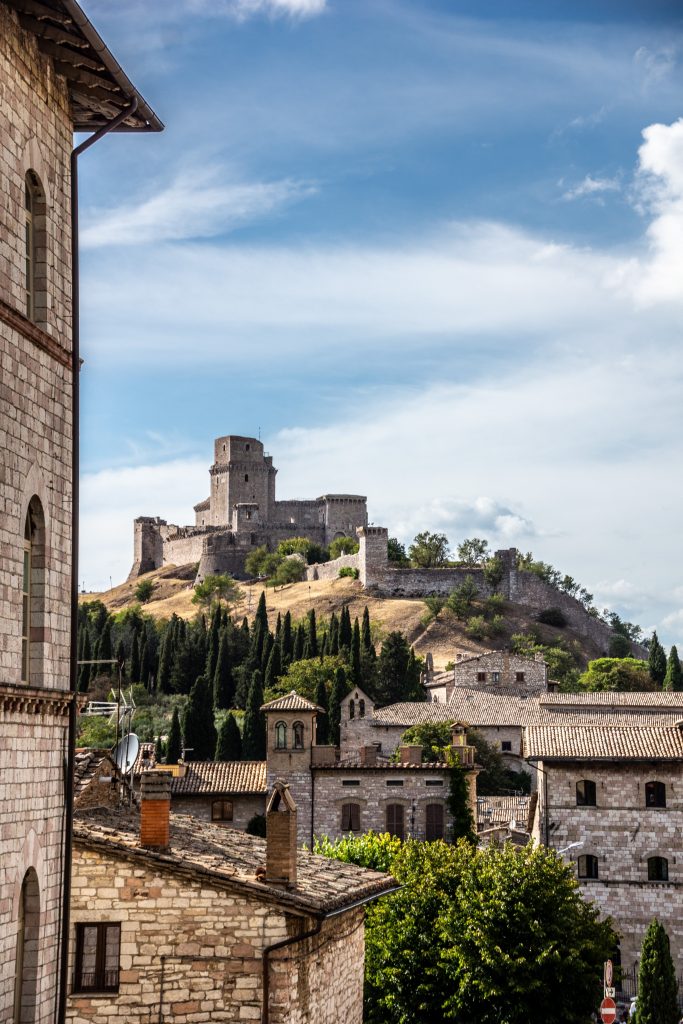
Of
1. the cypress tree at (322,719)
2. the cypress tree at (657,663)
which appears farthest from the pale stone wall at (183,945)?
the cypress tree at (657,663)

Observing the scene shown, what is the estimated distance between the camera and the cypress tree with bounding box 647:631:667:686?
99000 millimetres

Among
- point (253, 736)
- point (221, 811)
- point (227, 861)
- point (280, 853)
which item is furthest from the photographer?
point (253, 736)

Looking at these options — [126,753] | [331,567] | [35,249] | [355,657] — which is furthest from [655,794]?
[331,567]

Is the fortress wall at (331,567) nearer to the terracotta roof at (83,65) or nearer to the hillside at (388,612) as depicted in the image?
the hillside at (388,612)

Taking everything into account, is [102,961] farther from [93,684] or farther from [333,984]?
[93,684]

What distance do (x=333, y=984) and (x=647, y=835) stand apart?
28.3 meters

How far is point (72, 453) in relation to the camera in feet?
48.5

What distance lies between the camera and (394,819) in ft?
156

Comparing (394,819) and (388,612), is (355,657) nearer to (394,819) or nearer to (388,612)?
(388,612)

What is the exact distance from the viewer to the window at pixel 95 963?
18188 millimetres

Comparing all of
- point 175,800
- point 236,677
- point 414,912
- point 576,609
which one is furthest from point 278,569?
point 414,912

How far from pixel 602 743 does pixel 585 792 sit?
1976 mm

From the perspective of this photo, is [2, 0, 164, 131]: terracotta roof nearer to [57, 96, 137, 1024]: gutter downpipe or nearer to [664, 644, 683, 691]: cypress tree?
[57, 96, 137, 1024]: gutter downpipe

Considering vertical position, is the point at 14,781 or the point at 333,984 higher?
the point at 14,781
